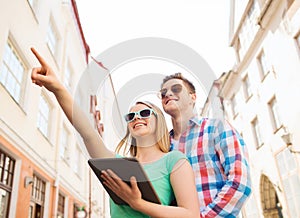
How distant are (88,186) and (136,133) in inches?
541

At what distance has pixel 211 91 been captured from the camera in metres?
0.95

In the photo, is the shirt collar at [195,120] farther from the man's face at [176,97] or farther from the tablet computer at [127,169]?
the tablet computer at [127,169]

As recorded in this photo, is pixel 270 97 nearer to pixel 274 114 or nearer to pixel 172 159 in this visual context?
pixel 274 114

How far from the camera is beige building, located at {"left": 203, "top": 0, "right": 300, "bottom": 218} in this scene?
8.99 meters

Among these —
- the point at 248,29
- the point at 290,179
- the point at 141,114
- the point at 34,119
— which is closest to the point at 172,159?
the point at 141,114

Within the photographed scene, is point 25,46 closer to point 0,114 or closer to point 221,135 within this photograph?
point 0,114

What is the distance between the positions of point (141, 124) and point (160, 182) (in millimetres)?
223

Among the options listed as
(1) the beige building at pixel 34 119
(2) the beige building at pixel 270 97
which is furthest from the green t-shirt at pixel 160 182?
(2) the beige building at pixel 270 97

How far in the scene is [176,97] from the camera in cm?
131

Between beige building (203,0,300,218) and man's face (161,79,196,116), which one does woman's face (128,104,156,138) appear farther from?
beige building (203,0,300,218)

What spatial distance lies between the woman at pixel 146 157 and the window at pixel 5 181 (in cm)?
561

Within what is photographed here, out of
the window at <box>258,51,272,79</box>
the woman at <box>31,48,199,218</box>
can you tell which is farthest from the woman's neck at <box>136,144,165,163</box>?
the window at <box>258,51,272,79</box>

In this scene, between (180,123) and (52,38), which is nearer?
(180,123)

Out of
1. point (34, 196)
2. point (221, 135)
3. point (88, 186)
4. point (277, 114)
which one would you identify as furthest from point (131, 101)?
point (88, 186)
